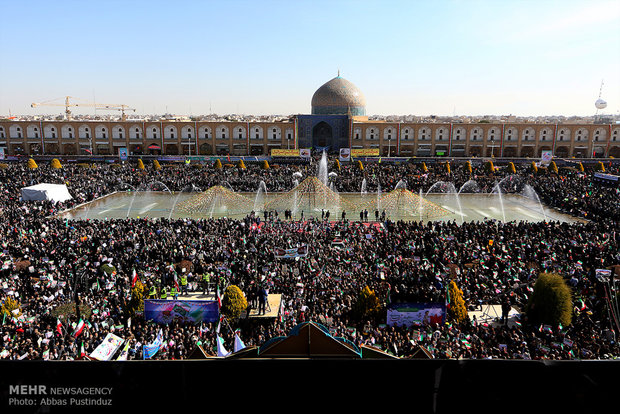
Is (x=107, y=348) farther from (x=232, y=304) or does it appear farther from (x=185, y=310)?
(x=232, y=304)

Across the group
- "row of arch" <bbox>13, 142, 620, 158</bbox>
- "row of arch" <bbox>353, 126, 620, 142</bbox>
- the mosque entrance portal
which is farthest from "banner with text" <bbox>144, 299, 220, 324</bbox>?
the mosque entrance portal

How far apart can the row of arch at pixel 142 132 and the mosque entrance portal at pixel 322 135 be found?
3.24m

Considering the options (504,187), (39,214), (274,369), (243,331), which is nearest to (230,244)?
(243,331)

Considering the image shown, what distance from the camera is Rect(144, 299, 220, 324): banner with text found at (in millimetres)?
11258

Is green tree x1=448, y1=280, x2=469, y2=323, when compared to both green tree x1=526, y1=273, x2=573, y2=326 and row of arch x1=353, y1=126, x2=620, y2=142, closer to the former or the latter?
green tree x1=526, y1=273, x2=573, y2=326

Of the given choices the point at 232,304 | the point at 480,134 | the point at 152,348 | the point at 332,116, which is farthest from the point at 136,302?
the point at 480,134

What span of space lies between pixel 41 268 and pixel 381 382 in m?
15.3

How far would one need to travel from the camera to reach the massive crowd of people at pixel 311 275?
31.8 ft

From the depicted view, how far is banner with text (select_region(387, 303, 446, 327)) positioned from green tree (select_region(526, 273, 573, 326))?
2345 millimetres

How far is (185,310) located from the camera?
11.3 meters

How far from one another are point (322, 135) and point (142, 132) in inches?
938

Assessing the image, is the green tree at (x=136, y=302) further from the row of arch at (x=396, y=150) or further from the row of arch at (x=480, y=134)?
the row of arch at (x=480, y=134)

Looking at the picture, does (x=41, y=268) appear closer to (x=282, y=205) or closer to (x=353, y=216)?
(x=282, y=205)

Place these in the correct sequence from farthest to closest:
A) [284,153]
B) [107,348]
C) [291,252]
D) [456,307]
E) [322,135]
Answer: [322,135], [284,153], [291,252], [456,307], [107,348]
